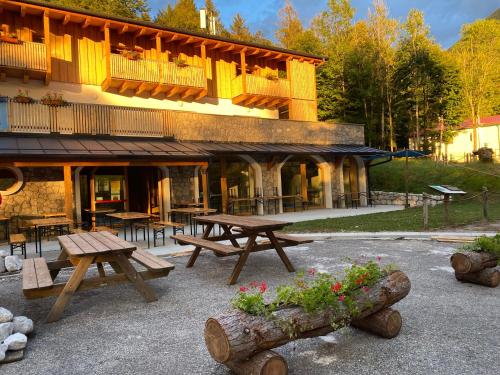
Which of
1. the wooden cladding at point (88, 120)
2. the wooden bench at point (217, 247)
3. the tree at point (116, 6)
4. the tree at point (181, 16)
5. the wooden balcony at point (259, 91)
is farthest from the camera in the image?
the tree at point (181, 16)

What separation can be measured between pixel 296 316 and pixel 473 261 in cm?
319

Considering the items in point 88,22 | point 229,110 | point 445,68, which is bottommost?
point 229,110

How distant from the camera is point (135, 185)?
14.7 metres

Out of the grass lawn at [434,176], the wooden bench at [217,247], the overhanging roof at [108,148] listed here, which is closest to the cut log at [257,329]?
the wooden bench at [217,247]

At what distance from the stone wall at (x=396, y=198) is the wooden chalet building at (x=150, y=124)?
4.53 ft

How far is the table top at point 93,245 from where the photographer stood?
170 inches

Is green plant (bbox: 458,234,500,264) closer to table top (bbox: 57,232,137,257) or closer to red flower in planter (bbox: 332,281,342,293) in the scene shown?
red flower in planter (bbox: 332,281,342,293)

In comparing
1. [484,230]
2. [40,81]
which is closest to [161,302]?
[484,230]

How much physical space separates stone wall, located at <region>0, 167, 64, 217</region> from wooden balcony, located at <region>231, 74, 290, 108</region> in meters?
8.83

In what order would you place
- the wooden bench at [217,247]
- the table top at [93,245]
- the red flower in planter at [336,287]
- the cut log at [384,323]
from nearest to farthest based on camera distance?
1. the red flower in planter at [336,287]
2. the cut log at [384,323]
3. the table top at [93,245]
4. the wooden bench at [217,247]

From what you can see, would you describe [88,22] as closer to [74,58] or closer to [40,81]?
[74,58]

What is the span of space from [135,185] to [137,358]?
39.4 ft

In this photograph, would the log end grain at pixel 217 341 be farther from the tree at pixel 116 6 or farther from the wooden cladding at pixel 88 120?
the tree at pixel 116 6

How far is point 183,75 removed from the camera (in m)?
15.8
